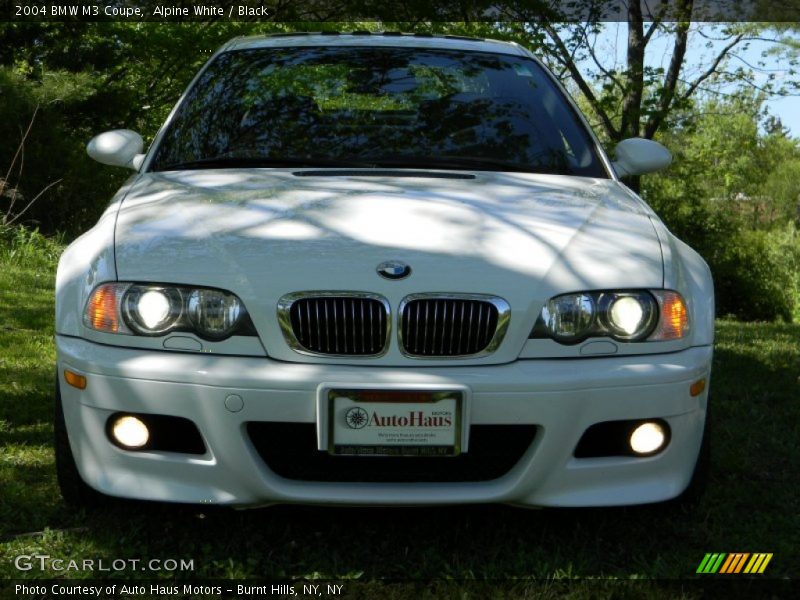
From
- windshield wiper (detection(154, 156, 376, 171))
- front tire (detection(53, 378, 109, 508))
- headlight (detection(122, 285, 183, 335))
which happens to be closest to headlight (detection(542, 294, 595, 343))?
headlight (detection(122, 285, 183, 335))

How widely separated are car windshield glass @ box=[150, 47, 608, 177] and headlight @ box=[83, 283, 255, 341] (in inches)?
41.6

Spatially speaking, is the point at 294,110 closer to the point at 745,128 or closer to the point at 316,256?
the point at 316,256

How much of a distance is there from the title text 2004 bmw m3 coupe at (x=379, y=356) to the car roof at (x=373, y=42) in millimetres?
1561

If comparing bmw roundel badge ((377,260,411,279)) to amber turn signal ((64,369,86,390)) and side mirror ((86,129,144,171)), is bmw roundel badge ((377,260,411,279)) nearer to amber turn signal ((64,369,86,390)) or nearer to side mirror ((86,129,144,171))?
amber turn signal ((64,369,86,390))

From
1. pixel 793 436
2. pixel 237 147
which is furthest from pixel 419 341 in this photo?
pixel 793 436

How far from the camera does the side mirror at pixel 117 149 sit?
13.3 feet

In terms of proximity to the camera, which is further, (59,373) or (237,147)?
(237,147)

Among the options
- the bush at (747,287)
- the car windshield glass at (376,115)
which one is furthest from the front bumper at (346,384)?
the bush at (747,287)

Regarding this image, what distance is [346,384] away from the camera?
2652 millimetres

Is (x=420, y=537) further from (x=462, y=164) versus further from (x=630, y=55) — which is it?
(x=630, y=55)

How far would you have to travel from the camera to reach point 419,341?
2760 mm

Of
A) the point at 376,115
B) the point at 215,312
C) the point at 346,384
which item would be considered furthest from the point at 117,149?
the point at 346,384

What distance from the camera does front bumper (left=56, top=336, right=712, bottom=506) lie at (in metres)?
2.68

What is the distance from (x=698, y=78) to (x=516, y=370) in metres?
18.9
